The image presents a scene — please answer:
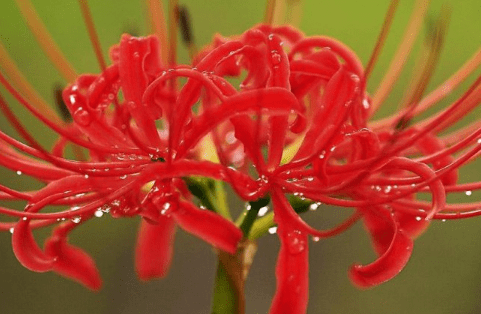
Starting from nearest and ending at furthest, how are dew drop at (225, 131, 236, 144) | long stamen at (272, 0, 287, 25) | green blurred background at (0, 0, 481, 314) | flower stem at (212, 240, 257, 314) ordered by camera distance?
flower stem at (212, 240, 257, 314) → dew drop at (225, 131, 236, 144) → long stamen at (272, 0, 287, 25) → green blurred background at (0, 0, 481, 314)

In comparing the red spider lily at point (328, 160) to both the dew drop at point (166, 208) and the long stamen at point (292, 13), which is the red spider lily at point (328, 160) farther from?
the long stamen at point (292, 13)

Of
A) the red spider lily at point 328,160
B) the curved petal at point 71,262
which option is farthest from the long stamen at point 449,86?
the curved petal at point 71,262

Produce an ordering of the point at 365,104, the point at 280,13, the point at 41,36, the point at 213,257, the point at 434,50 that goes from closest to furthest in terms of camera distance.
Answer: the point at 434,50
the point at 365,104
the point at 41,36
the point at 280,13
the point at 213,257

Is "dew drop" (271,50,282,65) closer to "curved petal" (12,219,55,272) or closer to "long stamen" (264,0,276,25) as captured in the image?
"long stamen" (264,0,276,25)

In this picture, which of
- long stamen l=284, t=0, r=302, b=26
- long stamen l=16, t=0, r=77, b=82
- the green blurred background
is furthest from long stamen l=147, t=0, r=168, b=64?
the green blurred background

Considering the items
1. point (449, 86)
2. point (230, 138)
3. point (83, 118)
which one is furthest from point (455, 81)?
point (83, 118)

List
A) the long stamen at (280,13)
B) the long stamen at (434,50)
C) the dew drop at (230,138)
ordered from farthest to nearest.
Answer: the long stamen at (280,13) < the dew drop at (230,138) < the long stamen at (434,50)

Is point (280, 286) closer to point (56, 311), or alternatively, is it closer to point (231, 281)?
point (231, 281)

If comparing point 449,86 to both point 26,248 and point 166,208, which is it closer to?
point 166,208

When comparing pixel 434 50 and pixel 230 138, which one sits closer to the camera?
pixel 434 50

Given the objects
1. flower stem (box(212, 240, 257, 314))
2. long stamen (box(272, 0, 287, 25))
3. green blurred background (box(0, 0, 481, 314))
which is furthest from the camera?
green blurred background (box(0, 0, 481, 314))
